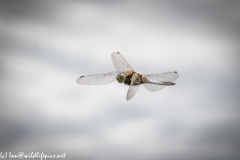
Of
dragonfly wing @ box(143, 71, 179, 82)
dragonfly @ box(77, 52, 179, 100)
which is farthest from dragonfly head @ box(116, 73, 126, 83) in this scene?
dragonfly wing @ box(143, 71, 179, 82)

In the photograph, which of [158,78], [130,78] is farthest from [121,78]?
[158,78]

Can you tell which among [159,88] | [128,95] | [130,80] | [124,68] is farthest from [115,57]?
[128,95]

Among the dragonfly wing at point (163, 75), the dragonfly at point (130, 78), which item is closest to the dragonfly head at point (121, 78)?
the dragonfly at point (130, 78)

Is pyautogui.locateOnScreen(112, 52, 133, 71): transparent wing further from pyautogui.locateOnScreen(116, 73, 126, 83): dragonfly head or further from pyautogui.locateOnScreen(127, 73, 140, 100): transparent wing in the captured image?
pyautogui.locateOnScreen(116, 73, 126, 83): dragonfly head

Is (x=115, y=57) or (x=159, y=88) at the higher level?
(x=115, y=57)

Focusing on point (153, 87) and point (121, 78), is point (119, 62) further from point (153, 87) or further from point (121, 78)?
point (153, 87)

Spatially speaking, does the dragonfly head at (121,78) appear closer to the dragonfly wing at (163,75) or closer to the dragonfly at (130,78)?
the dragonfly at (130,78)

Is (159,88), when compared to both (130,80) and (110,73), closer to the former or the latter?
(130,80)
